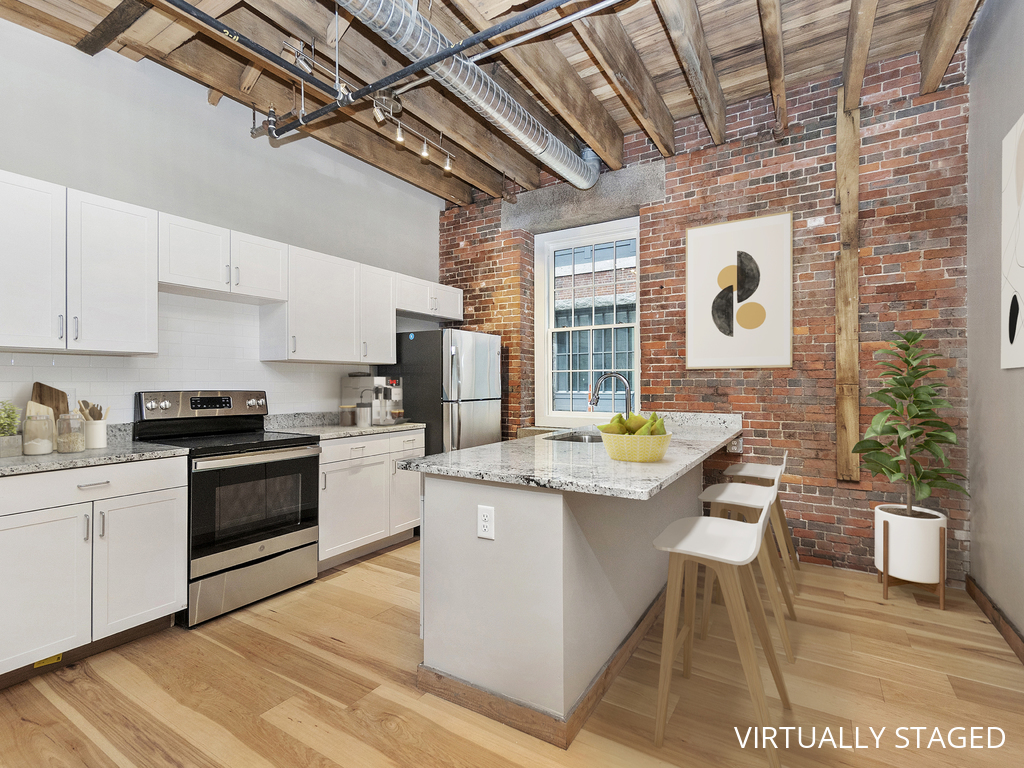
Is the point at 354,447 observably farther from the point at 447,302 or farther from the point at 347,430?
the point at 447,302

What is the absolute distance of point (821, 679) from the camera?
2.18m

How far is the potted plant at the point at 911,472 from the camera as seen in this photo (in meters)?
2.89

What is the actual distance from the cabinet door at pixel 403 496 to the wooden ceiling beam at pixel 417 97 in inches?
96.2

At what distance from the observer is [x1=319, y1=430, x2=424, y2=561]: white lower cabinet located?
3.42m

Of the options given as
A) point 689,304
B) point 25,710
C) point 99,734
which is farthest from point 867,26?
point 25,710

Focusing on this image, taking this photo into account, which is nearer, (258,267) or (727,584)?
(727,584)

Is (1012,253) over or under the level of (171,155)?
under

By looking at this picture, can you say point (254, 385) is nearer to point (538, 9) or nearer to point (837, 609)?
point (538, 9)

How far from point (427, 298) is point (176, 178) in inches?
80.4

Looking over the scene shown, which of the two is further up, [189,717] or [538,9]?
[538,9]

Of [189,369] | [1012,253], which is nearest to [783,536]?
[1012,253]

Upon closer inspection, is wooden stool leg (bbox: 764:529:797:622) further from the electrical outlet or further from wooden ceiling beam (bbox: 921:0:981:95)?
wooden ceiling beam (bbox: 921:0:981:95)

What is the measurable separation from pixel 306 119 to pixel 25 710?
3.20 metres

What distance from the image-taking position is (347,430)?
A: 3682 millimetres
